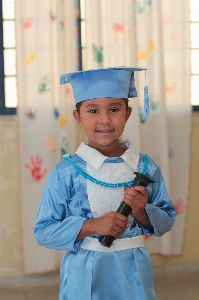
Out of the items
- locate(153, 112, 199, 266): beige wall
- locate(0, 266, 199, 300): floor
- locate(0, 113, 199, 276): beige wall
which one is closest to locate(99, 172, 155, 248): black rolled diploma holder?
locate(0, 266, 199, 300): floor

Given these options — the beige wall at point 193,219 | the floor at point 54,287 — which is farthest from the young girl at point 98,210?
the beige wall at point 193,219

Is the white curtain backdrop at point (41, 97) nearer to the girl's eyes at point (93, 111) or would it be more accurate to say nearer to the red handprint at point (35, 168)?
the red handprint at point (35, 168)

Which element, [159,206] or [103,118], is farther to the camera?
[159,206]

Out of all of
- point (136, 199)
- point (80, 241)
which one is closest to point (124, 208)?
point (136, 199)

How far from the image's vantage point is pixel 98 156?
5.27 ft

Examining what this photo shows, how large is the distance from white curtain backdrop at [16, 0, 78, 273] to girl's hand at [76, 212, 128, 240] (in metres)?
1.46

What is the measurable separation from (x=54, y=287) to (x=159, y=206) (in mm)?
1562

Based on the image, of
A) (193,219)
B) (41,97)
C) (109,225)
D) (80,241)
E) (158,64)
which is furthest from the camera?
(193,219)

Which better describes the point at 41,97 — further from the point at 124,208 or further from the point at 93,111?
the point at 124,208

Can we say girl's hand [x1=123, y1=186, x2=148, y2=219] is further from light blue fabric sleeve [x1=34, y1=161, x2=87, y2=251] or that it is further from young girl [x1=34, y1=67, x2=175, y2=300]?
light blue fabric sleeve [x1=34, y1=161, x2=87, y2=251]

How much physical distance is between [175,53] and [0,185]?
1316 millimetres

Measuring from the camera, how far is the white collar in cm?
160

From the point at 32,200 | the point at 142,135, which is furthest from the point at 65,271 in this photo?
the point at 142,135

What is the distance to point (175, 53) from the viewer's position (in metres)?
3.15
